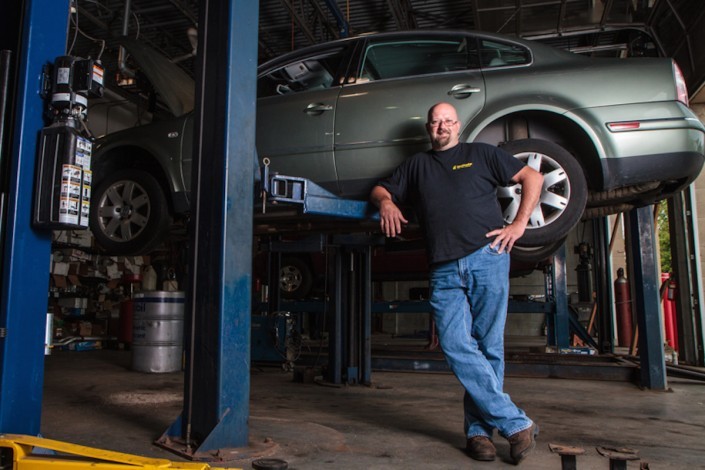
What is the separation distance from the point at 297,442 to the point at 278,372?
2971 mm

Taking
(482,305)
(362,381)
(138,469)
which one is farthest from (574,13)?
(138,469)

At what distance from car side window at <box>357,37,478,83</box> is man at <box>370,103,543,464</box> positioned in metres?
0.91

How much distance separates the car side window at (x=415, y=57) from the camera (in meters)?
3.24

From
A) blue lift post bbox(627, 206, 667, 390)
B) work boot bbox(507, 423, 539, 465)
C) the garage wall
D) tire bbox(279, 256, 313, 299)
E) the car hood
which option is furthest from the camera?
tire bbox(279, 256, 313, 299)

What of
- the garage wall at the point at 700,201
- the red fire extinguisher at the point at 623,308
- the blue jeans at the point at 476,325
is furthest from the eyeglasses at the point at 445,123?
the red fire extinguisher at the point at 623,308

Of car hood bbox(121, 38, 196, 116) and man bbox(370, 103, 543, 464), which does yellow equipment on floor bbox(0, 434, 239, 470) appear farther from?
car hood bbox(121, 38, 196, 116)

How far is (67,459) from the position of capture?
164cm

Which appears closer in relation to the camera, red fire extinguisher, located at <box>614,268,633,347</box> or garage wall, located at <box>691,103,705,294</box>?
garage wall, located at <box>691,103,705,294</box>

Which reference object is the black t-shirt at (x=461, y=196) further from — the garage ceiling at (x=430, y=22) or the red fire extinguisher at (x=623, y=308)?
the red fire extinguisher at (x=623, y=308)

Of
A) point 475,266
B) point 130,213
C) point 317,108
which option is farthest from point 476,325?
point 130,213

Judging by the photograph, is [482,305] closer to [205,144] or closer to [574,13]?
[205,144]

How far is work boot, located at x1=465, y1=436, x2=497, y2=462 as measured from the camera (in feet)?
7.48

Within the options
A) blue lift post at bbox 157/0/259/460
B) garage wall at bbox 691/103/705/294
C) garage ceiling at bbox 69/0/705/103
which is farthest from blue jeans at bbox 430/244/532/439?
garage wall at bbox 691/103/705/294

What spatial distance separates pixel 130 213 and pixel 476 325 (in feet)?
8.11
